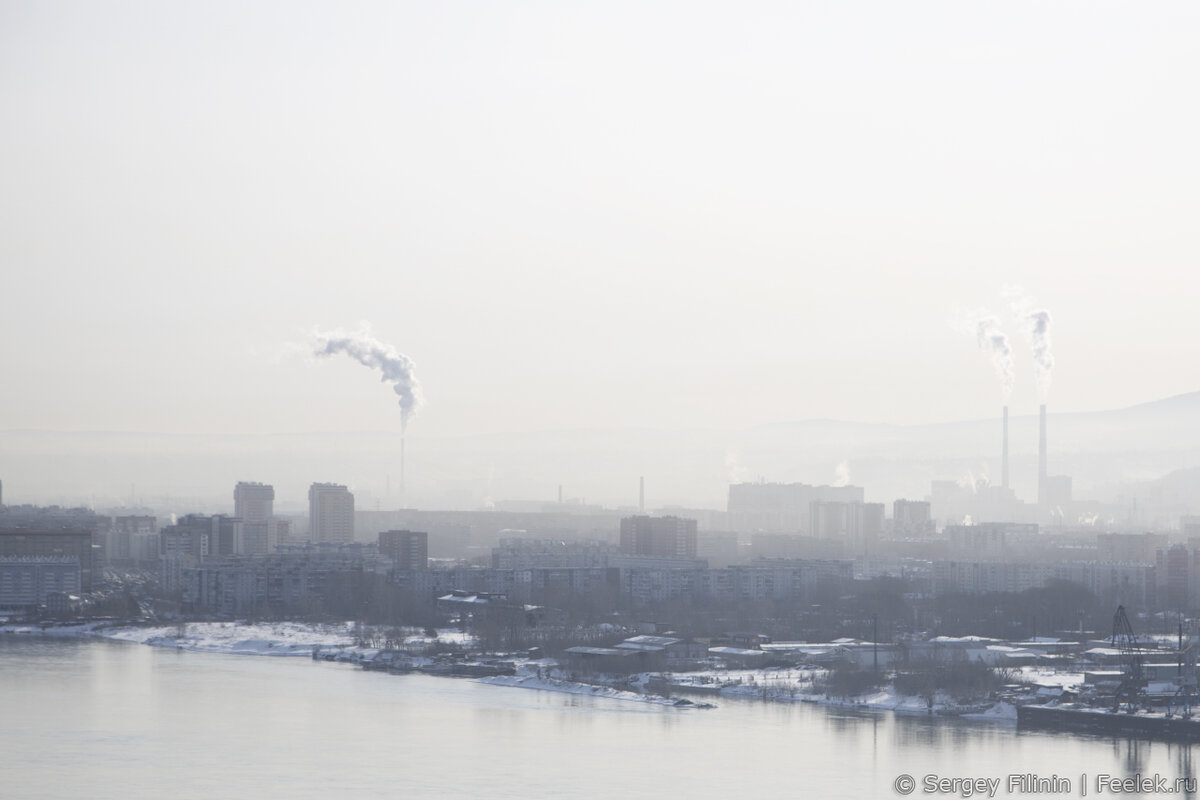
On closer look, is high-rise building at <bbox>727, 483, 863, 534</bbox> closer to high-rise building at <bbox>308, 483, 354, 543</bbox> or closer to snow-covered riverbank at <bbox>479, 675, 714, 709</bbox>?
high-rise building at <bbox>308, 483, 354, 543</bbox>

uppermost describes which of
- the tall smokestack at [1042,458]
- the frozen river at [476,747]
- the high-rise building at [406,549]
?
the tall smokestack at [1042,458]

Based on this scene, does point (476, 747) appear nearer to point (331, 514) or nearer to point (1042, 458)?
point (331, 514)

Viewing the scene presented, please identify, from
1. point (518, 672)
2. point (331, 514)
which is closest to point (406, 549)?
point (331, 514)

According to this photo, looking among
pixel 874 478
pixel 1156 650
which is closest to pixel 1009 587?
pixel 1156 650

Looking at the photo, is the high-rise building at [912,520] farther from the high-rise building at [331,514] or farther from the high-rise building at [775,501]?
the high-rise building at [331,514]

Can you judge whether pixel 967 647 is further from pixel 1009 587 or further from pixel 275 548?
pixel 275 548

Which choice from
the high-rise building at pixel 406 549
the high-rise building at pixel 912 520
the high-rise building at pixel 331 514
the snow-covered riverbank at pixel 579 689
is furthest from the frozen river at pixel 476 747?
the high-rise building at pixel 912 520
